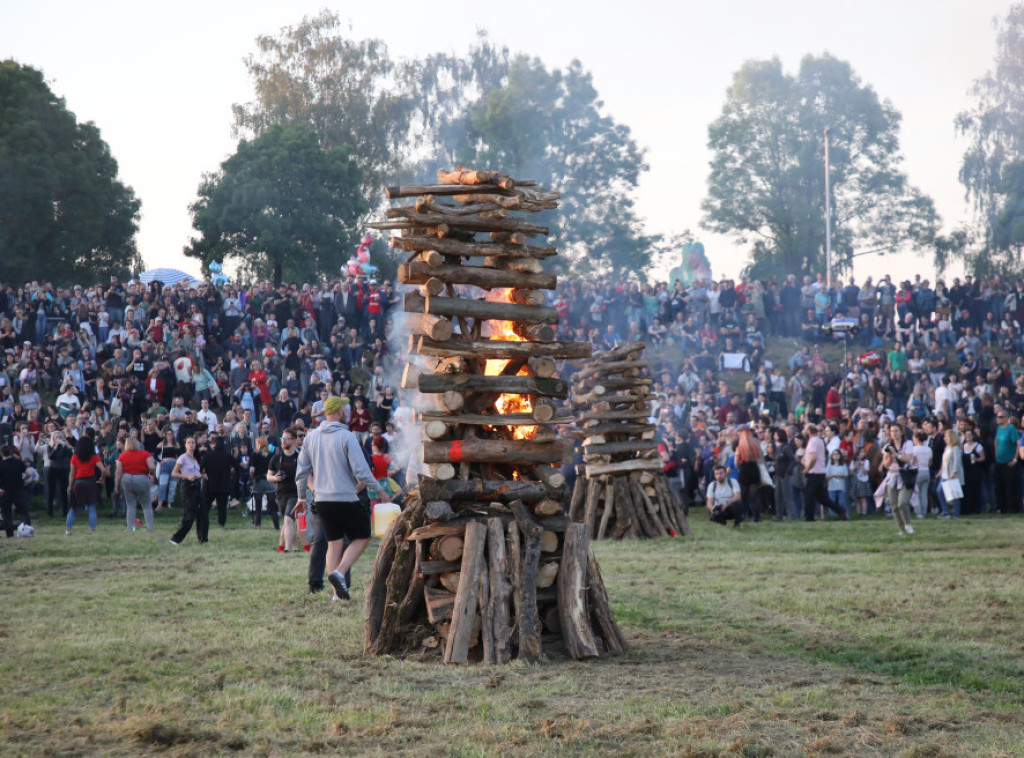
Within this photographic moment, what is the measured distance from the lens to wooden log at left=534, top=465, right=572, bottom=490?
9094 millimetres

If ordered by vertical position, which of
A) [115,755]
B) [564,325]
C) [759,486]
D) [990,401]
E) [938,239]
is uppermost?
[938,239]

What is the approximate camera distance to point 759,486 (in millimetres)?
Answer: 21828

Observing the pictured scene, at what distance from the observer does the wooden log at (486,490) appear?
8.80 metres

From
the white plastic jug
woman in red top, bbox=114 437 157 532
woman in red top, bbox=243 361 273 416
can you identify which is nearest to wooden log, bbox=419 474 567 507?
the white plastic jug

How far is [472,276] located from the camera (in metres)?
9.27

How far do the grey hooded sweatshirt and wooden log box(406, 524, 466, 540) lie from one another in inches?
84.1

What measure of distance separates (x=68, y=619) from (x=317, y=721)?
4.91 meters

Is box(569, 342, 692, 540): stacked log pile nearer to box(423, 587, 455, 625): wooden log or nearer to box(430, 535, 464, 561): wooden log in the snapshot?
box(430, 535, 464, 561): wooden log

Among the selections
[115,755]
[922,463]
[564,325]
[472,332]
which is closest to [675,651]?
[472,332]

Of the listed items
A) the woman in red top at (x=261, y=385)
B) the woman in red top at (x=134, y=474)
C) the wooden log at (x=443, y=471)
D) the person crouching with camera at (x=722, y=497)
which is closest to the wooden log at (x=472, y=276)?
the wooden log at (x=443, y=471)

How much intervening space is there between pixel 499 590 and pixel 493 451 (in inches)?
46.5

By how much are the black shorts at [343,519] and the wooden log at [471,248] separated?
2877 millimetres

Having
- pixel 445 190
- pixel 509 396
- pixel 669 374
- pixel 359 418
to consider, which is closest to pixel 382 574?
pixel 509 396

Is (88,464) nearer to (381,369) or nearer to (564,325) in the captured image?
(381,369)
